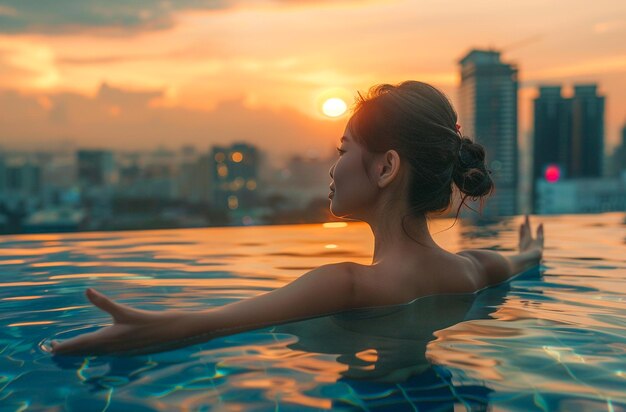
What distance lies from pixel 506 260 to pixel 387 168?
1.06 m

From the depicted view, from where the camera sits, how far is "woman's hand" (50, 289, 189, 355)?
5.19ft

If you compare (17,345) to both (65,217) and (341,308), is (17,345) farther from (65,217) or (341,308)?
(65,217)

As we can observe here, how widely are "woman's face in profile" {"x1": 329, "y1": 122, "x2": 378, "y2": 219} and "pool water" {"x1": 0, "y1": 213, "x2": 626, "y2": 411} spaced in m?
0.32

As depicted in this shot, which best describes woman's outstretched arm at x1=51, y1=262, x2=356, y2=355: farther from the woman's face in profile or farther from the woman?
the woman's face in profile

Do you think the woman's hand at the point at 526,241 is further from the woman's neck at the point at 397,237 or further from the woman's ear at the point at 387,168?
the woman's ear at the point at 387,168

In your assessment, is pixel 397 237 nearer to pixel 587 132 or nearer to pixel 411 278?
pixel 411 278

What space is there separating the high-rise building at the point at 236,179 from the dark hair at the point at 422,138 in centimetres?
7212

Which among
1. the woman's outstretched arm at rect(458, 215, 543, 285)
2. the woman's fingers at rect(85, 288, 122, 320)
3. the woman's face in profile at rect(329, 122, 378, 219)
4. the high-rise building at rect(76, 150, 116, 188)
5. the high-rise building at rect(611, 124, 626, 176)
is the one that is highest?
the high-rise building at rect(611, 124, 626, 176)

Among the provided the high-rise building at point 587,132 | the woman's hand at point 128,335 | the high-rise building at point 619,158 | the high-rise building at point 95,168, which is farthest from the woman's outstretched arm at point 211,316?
the high-rise building at point 619,158

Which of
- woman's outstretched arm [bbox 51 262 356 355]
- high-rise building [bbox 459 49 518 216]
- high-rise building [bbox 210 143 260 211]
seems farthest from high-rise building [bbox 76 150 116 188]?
woman's outstretched arm [bbox 51 262 356 355]

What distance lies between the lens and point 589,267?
3330mm

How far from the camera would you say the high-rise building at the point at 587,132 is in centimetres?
12556

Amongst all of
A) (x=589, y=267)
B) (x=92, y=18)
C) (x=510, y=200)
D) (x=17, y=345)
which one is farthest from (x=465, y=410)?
(x=510, y=200)

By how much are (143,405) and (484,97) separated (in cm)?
12176
